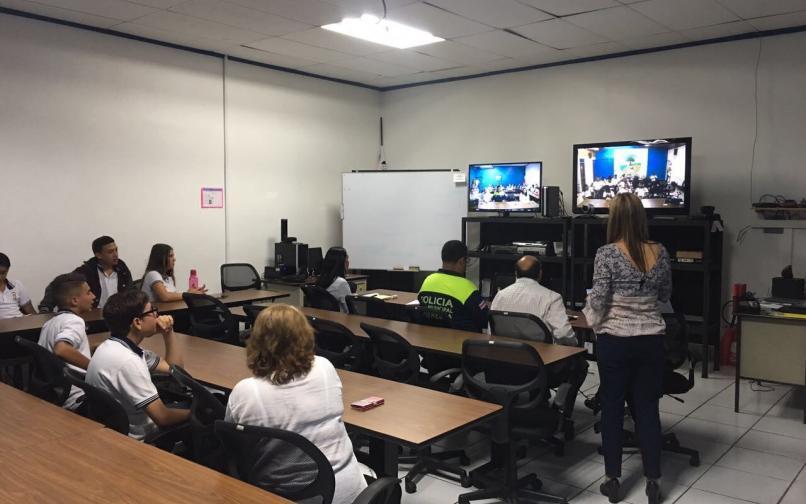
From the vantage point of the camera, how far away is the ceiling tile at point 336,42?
20.6 ft

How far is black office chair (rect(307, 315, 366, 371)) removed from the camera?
13.0 feet

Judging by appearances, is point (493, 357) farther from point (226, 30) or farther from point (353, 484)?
point (226, 30)

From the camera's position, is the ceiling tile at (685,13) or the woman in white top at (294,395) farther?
the ceiling tile at (685,13)

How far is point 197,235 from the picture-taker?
709 cm

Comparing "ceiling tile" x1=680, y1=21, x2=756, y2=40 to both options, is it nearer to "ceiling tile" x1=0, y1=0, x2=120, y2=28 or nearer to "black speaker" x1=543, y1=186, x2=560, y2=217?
"black speaker" x1=543, y1=186, x2=560, y2=217

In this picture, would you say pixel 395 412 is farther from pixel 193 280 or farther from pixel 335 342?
pixel 193 280

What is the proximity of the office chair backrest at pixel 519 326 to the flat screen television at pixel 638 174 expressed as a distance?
2.84 m

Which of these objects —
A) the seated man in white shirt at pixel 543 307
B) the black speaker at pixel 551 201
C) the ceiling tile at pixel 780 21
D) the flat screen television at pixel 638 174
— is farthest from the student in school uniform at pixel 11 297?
the ceiling tile at pixel 780 21

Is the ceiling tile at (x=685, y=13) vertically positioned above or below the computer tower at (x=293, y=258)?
above

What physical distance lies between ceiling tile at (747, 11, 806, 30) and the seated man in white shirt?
360cm

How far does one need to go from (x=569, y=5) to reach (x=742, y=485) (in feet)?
12.4

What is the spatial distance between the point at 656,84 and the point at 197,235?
516 centimetres

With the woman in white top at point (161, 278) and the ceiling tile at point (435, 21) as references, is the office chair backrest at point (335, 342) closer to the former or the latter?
the woman in white top at point (161, 278)

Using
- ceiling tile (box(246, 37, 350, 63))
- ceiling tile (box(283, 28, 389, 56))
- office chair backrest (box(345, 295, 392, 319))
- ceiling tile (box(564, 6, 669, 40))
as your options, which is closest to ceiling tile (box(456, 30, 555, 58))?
ceiling tile (box(564, 6, 669, 40))
